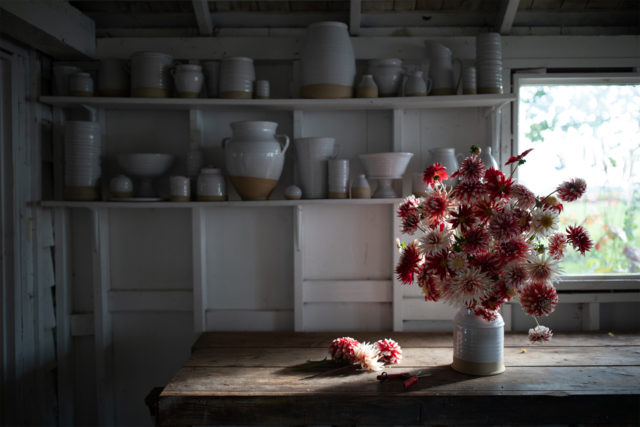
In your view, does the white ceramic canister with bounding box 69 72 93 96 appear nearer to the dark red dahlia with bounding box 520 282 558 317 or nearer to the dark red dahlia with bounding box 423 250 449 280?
the dark red dahlia with bounding box 423 250 449 280

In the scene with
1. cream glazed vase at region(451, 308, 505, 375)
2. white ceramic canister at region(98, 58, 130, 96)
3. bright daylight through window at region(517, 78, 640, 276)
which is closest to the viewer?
cream glazed vase at region(451, 308, 505, 375)

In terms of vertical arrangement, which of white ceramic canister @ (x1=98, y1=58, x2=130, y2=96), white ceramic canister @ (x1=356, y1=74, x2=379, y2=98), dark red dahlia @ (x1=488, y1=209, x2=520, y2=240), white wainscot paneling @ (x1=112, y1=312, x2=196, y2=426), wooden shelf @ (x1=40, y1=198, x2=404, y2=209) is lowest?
white wainscot paneling @ (x1=112, y1=312, x2=196, y2=426)

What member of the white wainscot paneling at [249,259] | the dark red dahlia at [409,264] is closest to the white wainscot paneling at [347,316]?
the white wainscot paneling at [249,259]

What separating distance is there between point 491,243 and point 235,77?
3.87ft

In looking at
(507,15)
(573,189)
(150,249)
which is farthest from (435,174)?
(150,249)

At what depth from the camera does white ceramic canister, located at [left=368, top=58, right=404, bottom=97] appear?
199cm

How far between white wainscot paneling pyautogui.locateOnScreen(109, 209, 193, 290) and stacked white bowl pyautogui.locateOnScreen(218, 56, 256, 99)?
0.58m

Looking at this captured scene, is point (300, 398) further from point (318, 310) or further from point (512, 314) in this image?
point (512, 314)

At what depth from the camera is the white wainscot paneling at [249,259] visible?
85.8 inches

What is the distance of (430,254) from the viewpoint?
145 centimetres

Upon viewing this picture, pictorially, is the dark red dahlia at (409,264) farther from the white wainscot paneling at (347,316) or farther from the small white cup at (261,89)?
the small white cup at (261,89)

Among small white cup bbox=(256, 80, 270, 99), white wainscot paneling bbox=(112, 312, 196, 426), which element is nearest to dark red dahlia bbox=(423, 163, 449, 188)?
small white cup bbox=(256, 80, 270, 99)

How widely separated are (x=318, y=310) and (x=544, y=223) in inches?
43.0

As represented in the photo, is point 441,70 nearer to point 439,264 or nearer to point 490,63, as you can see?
point 490,63
